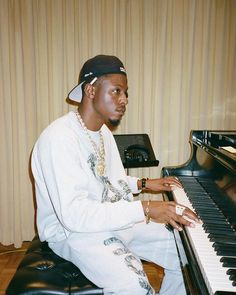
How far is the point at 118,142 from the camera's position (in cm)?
264

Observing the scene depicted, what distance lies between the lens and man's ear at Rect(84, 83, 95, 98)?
151 centimetres

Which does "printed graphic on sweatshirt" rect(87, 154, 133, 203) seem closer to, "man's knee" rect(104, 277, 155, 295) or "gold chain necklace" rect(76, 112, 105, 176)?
"gold chain necklace" rect(76, 112, 105, 176)

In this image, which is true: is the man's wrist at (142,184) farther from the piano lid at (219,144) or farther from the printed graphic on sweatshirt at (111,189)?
the piano lid at (219,144)

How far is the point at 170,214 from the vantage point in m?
1.29

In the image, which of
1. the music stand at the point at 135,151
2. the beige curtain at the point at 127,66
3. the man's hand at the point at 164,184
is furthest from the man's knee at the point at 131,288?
the beige curtain at the point at 127,66

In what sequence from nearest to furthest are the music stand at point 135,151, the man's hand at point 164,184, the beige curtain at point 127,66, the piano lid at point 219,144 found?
the piano lid at point 219,144 < the man's hand at point 164,184 < the music stand at point 135,151 < the beige curtain at point 127,66

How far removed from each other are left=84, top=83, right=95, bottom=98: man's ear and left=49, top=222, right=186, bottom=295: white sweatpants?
0.72 meters

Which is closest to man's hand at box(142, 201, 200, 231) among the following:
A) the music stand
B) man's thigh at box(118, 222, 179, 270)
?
man's thigh at box(118, 222, 179, 270)

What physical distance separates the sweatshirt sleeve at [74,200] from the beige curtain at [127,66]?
1.71 metres

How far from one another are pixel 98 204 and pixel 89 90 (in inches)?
23.9

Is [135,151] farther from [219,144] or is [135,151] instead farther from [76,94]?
[76,94]

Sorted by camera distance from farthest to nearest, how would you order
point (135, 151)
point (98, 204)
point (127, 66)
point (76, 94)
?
point (127, 66), point (135, 151), point (76, 94), point (98, 204)

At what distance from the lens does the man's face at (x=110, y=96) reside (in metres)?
1.49

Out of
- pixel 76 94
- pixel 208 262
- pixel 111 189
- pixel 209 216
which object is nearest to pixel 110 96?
pixel 76 94
